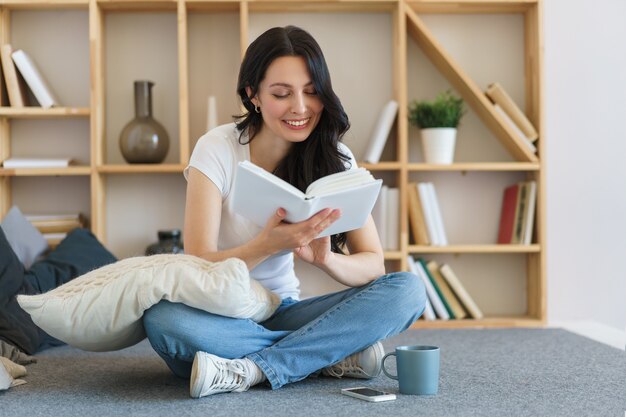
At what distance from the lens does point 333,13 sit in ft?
12.2

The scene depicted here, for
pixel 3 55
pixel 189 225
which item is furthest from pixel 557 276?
pixel 3 55

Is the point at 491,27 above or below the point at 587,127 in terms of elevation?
above

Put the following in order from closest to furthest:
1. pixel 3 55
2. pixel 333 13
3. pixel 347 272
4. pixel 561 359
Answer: pixel 347 272 → pixel 561 359 → pixel 3 55 → pixel 333 13

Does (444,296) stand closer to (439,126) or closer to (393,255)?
(393,255)

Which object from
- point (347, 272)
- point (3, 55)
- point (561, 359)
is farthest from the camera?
point (3, 55)

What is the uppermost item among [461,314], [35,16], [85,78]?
[35,16]

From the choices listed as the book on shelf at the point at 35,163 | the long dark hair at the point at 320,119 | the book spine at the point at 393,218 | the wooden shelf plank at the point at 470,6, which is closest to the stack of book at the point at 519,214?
the book spine at the point at 393,218

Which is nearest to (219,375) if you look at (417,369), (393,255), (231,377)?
(231,377)

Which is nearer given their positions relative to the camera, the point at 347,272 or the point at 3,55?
the point at 347,272

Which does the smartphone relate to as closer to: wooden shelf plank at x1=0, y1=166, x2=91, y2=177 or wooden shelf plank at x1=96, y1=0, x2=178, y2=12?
wooden shelf plank at x1=0, y1=166, x2=91, y2=177

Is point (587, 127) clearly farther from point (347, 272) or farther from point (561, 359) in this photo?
point (347, 272)

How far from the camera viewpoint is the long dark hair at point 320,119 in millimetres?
2041

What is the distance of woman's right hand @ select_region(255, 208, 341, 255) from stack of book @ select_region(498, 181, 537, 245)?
193 cm

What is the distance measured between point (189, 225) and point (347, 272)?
39 cm
